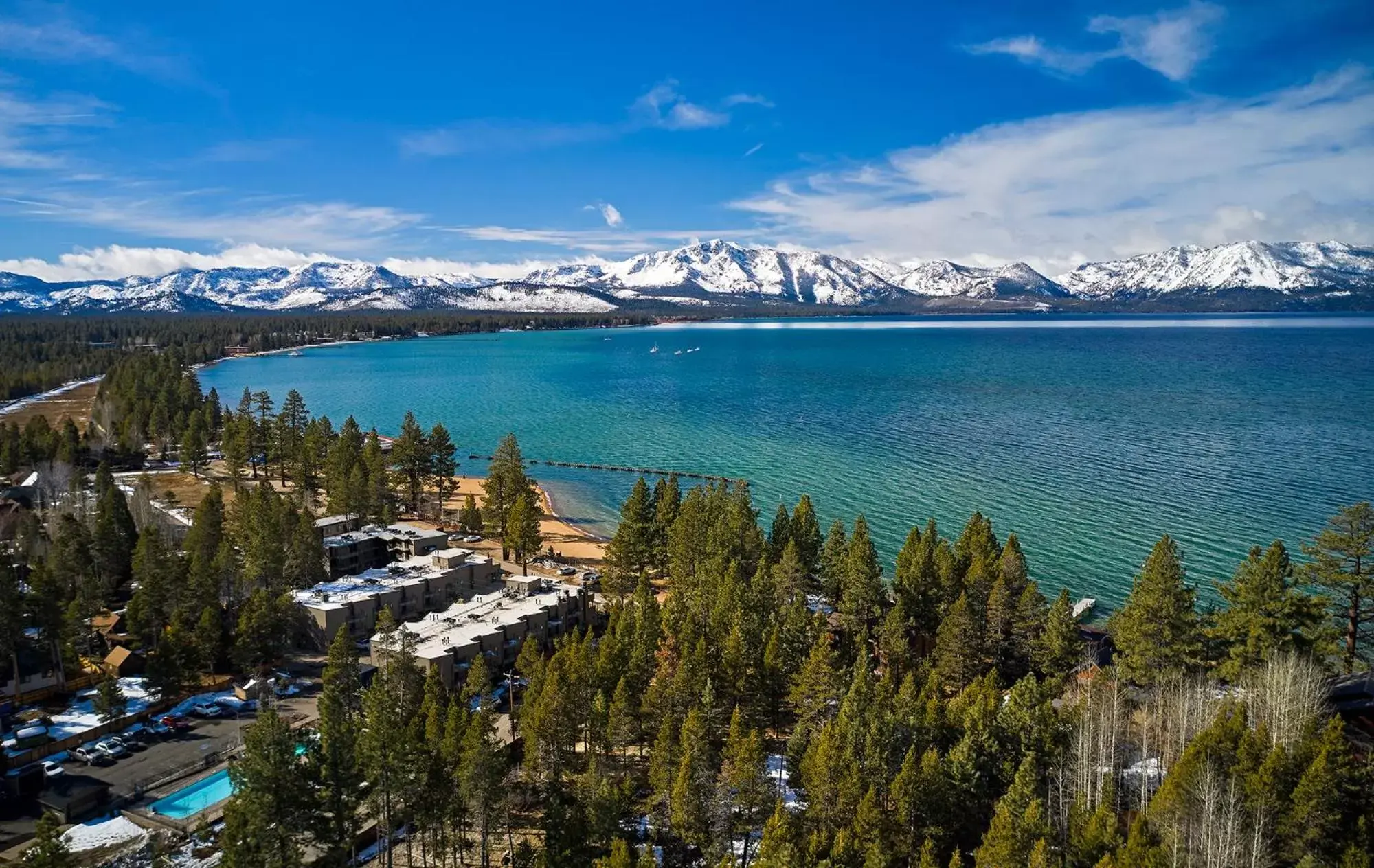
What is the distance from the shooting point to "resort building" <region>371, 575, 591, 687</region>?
34.5 m

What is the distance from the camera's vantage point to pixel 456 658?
1361 inches

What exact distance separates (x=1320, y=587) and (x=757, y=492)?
38.1m

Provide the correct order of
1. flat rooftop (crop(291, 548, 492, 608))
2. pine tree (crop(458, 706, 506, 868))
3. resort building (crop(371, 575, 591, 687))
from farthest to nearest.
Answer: flat rooftop (crop(291, 548, 492, 608)), resort building (crop(371, 575, 591, 687)), pine tree (crop(458, 706, 506, 868))

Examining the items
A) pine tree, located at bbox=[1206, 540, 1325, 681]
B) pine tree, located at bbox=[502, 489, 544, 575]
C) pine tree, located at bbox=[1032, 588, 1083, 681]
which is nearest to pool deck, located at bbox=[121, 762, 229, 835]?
pine tree, located at bbox=[502, 489, 544, 575]

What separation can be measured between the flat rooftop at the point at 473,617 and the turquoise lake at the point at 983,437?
2051 centimetres

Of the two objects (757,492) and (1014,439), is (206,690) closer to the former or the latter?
(757,492)

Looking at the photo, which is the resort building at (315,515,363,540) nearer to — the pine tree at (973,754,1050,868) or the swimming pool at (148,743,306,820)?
the swimming pool at (148,743,306,820)

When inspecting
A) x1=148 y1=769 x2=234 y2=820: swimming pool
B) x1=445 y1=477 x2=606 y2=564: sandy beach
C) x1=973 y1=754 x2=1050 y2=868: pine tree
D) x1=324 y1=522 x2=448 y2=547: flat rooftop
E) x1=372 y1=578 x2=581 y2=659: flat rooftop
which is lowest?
x1=148 y1=769 x2=234 y2=820: swimming pool

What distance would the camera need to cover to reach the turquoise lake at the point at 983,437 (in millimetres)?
56312

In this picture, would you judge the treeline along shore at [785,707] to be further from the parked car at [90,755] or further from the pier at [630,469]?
the pier at [630,469]

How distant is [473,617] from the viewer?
127ft

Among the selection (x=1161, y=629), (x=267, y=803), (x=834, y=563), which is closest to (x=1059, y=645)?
(x=1161, y=629)

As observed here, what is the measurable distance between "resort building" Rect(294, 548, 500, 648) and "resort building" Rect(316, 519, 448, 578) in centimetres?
125

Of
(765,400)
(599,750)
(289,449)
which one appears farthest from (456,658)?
(765,400)
